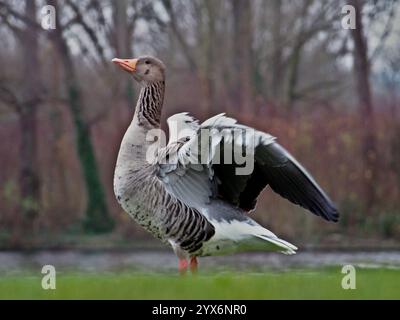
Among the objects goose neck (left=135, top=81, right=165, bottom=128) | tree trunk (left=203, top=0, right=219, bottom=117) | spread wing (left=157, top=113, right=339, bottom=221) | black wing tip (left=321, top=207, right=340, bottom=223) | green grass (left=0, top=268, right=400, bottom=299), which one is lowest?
green grass (left=0, top=268, right=400, bottom=299)

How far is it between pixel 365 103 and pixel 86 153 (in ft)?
17.7

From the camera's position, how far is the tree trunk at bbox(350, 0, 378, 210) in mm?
16609

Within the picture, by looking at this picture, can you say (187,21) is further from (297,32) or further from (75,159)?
(75,159)

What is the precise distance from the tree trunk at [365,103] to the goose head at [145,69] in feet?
32.8

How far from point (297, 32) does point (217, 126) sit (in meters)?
15.0

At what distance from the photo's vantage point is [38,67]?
62.8 feet

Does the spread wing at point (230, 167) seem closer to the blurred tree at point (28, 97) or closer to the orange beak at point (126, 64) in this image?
the orange beak at point (126, 64)

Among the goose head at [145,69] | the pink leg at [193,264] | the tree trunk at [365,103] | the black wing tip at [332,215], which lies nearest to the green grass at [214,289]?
the black wing tip at [332,215]

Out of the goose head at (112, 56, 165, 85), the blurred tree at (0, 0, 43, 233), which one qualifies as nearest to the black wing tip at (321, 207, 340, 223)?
the goose head at (112, 56, 165, 85)

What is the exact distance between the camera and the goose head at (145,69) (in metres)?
7.05

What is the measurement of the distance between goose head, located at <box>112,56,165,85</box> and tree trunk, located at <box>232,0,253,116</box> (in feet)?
41.9

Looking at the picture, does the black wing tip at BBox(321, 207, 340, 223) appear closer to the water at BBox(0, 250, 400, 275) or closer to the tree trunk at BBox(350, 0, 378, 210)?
the water at BBox(0, 250, 400, 275)

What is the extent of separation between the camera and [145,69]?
7074 mm

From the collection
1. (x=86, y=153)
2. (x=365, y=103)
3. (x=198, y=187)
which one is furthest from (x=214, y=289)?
(x=86, y=153)
